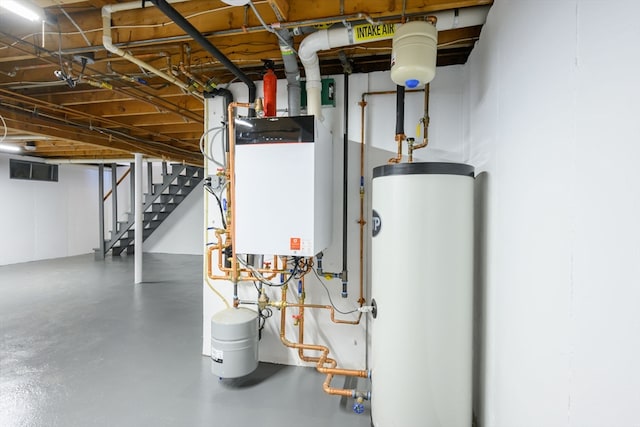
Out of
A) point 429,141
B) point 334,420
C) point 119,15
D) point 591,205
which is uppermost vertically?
point 119,15

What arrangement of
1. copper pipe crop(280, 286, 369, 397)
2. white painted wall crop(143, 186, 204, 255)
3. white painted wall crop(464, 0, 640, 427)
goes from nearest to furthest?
white painted wall crop(464, 0, 640, 427) → copper pipe crop(280, 286, 369, 397) → white painted wall crop(143, 186, 204, 255)

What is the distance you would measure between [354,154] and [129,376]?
Result: 253 centimetres

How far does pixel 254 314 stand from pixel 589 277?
2072 millimetres

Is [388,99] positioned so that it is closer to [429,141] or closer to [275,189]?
[429,141]

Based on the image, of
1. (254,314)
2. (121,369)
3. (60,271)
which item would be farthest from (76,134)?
(254,314)

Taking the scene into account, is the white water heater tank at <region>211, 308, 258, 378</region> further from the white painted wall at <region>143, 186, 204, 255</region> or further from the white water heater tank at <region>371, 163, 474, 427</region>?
the white painted wall at <region>143, 186, 204, 255</region>

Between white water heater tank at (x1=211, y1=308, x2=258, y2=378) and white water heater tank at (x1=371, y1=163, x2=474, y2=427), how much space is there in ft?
3.61

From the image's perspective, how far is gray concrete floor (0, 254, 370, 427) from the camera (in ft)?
6.43

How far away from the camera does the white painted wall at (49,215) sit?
664cm

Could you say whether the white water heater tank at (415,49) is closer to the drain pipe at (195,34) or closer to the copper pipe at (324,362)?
the drain pipe at (195,34)

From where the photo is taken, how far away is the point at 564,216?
92 centimetres

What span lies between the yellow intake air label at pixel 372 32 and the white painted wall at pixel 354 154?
0.61 metres

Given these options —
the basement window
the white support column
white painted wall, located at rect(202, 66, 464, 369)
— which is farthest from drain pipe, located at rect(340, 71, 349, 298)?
the basement window

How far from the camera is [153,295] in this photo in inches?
183
